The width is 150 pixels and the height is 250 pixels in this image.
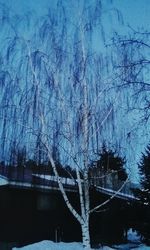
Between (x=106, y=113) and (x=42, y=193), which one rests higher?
(x=106, y=113)

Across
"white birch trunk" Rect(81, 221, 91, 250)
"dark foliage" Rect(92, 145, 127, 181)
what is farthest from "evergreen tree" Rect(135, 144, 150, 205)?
"white birch trunk" Rect(81, 221, 91, 250)

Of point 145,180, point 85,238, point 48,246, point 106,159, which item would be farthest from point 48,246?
point 145,180

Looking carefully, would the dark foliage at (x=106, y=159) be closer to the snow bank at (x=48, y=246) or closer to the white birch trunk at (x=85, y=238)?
the white birch trunk at (x=85, y=238)

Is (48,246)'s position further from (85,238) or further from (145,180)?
(145,180)

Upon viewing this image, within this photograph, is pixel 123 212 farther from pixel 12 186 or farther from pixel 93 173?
pixel 12 186

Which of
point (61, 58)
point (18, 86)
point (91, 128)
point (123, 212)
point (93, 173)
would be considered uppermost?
point (61, 58)

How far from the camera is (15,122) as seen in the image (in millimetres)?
14938

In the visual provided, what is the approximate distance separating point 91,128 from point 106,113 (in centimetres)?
88

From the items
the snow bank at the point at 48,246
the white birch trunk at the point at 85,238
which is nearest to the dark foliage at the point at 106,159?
the white birch trunk at the point at 85,238

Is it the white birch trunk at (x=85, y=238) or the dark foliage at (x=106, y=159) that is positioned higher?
the dark foliage at (x=106, y=159)

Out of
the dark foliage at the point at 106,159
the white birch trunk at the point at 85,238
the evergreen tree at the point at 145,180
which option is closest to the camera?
the white birch trunk at the point at 85,238

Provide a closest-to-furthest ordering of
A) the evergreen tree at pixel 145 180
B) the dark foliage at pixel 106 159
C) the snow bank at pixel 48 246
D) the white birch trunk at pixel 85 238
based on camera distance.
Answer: the white birch trunk at pixel 85 238 → the dark foliage at pixel 106 159 → the snow bank at pixel 48 246 → the evergreen tree at pixel 145 180

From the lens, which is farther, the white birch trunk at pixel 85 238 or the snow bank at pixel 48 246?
the snow bank at pixel 48 246

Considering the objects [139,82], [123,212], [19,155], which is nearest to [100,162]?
[19,155]
